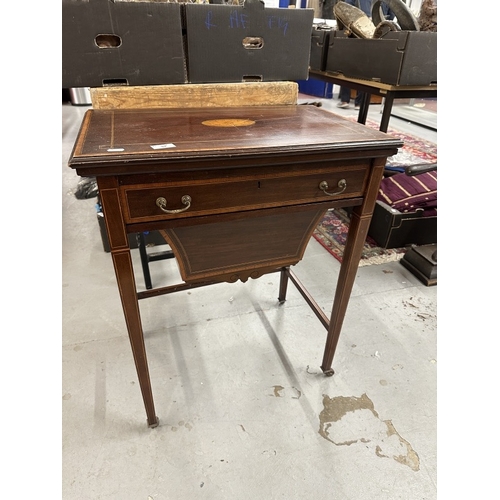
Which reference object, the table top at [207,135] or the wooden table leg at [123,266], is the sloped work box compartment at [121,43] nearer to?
the table top at [207,135]

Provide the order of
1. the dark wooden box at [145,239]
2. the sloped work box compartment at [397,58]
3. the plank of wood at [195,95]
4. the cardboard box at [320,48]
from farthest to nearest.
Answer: the cardboard box at [320,48]
the dark wooden box at [145,239]
the sloped work box compartment at [397,58]
the plank of wood at [195,95]

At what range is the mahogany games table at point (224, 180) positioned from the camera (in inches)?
32.9

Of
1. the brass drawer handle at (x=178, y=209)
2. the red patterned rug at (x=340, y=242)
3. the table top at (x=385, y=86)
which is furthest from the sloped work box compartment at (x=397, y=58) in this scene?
the brass drawer handle at (x=178, y=209)

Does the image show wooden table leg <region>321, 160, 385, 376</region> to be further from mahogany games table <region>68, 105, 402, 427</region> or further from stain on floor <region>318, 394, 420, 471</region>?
stain on floor <region>318, 394, 420, 471</region>

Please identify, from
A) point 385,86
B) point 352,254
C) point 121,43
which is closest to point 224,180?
point 352,254

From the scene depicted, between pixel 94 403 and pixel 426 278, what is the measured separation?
6.13 feet

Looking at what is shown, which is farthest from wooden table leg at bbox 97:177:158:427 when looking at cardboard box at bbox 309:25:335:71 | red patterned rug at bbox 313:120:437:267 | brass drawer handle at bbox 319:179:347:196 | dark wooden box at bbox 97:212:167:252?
cardboard box at bbox 309:25:335:71

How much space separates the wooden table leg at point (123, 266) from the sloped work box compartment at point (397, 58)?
169cm

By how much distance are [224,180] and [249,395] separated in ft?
3.12

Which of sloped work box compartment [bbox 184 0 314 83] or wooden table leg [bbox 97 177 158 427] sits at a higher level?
sloped work box compartment [bbox 184 0 314 83]

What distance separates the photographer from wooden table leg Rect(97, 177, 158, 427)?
0.83 metres

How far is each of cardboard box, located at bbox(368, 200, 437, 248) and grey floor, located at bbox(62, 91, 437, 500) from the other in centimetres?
37

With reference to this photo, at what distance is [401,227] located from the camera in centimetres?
239

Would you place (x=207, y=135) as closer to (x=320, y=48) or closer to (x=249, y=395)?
(x=249, y=395)
